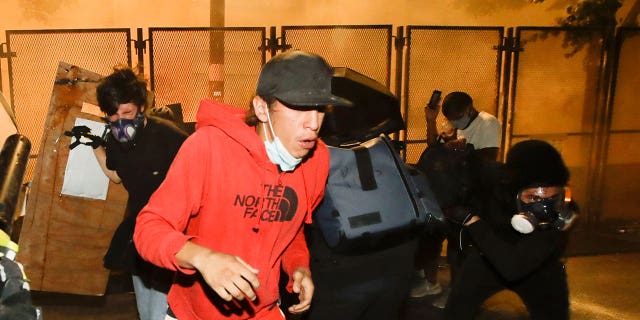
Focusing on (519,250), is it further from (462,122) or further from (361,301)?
(462,122)

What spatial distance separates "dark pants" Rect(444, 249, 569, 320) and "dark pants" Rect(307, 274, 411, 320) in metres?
0.50

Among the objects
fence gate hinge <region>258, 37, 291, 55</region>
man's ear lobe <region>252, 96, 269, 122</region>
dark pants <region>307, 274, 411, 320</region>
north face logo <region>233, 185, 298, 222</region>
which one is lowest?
dark pants <region>307, 274, 411, 320</region>

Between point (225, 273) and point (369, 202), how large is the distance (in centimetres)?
163

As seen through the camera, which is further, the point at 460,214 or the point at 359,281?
the point at 460,214

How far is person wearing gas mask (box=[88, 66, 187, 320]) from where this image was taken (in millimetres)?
3838

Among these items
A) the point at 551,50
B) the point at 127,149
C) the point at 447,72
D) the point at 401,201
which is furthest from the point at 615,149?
the point at 127,149

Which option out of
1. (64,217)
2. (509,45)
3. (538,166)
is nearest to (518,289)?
(538,166)

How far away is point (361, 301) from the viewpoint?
12.5ft

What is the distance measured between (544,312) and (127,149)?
2.87 metres

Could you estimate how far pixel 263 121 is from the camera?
8.86ft

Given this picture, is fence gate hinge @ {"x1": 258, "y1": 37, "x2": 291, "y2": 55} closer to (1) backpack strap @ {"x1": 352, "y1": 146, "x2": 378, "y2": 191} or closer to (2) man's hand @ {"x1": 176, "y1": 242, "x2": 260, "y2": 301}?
(1) backpack strap @ {"x1": 352, "y1": 146, "x2": 378, "y2": 191}

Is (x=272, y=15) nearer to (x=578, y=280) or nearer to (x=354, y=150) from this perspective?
(x=578, y=280)

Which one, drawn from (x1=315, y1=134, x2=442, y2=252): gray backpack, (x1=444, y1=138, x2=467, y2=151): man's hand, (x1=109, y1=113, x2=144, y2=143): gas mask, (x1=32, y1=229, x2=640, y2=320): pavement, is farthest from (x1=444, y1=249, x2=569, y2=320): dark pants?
(x1=109, y1=113, x2=144, y2=143): gas mask

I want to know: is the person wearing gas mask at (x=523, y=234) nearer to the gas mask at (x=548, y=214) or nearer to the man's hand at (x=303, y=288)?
the gas mask at (x=548, y=214)
